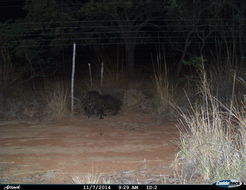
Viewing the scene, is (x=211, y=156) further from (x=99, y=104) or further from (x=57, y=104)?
(x=57, y=104)

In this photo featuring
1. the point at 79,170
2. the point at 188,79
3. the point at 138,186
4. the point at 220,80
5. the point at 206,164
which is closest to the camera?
the point at 138,186

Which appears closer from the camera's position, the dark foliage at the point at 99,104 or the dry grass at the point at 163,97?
the dry grass at the point at 163,97

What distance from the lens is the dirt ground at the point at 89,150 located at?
6238mm

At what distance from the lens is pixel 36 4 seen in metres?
12.0

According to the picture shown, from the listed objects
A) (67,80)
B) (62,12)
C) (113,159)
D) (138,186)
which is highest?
(62,12)

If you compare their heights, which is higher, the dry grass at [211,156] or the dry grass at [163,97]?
the dry grass at [163,97]

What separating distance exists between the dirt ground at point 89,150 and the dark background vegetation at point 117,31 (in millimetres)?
2617

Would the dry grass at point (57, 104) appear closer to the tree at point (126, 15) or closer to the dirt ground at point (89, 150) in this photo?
the dirt ground at point (89, 150)

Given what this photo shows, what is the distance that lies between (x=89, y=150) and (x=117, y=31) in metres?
5.73

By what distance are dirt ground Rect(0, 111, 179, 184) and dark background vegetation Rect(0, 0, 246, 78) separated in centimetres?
262

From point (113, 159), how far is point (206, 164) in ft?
5.89

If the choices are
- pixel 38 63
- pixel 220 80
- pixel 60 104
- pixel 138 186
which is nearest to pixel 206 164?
pixel 138 186

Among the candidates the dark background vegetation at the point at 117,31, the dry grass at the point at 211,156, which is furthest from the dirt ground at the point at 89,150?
the dark background vegetation at the point at 117,31

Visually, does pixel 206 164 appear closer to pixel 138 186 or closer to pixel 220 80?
pixel 138 186
